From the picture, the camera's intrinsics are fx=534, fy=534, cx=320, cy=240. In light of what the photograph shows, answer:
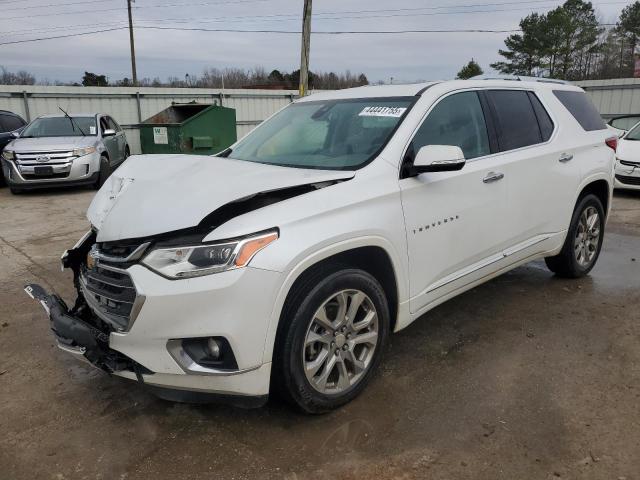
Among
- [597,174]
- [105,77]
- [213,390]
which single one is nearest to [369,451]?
[213,390]

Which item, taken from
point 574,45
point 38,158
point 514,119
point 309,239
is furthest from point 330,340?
point 574,45

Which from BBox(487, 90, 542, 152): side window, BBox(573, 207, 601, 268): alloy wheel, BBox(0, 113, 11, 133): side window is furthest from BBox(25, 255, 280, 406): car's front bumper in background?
BBox(0, 113, 11, 133): side window

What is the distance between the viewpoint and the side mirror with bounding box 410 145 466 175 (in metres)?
2.99

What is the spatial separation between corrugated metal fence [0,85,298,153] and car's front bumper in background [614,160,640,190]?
539 inches

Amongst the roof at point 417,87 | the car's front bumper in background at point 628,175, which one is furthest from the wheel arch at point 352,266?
the car's front bumper in background at point 628,175

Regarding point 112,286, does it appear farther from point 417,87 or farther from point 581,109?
point 581,109

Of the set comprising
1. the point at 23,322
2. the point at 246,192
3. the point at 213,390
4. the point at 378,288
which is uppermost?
the point at 246,192

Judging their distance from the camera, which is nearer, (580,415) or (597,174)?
(580,415)

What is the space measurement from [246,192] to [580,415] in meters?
2.11

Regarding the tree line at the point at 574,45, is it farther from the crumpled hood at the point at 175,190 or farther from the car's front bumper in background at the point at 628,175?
the crumpled hood at the point at 175,190

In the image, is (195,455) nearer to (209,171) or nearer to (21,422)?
(21,422)

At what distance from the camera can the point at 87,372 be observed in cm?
343

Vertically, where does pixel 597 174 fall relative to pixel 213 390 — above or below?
above

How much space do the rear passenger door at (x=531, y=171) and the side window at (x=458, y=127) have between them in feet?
0.61
